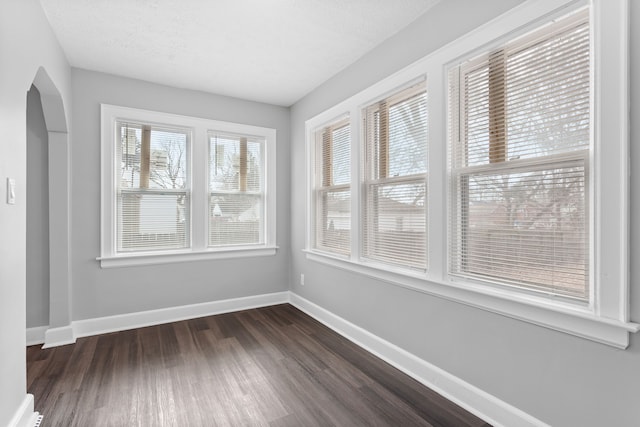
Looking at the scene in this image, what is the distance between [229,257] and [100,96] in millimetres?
2217

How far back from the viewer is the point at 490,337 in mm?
1872

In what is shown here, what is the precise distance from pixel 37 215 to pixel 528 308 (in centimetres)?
409

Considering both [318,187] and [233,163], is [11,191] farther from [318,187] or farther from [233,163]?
[318,187]

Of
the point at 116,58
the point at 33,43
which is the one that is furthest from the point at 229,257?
the point at 33,43

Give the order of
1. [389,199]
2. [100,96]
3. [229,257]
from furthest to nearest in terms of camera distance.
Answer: [229,257]
[100,96]
[389,199]

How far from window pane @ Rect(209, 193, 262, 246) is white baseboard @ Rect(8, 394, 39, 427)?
217 centimetres

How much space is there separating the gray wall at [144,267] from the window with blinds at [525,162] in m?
2.64

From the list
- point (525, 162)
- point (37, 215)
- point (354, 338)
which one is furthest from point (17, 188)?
point (525, 162)

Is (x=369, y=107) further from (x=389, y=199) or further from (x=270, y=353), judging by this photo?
(x=270, y=353)

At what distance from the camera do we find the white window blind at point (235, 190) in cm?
389

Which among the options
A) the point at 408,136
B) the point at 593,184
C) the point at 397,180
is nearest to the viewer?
the point at 593,184

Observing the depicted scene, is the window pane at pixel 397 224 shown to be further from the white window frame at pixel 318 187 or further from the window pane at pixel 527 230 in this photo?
the white window frame at pixel 318 187

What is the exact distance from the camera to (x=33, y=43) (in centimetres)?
200

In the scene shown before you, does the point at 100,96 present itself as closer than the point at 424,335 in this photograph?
No
